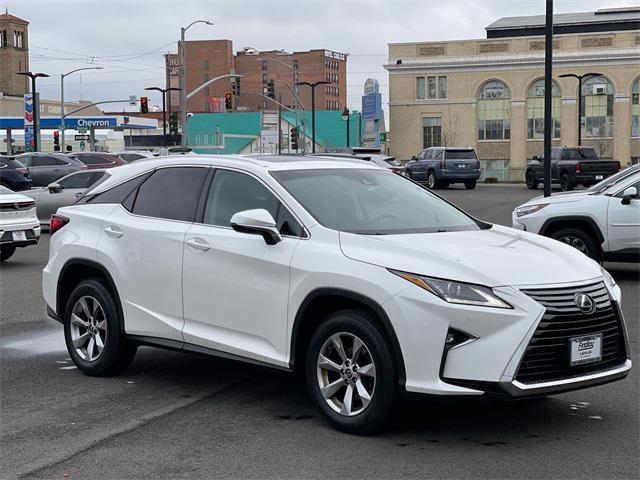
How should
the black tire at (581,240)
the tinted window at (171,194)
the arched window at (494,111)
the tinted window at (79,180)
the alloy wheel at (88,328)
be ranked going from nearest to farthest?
1. the tinted window at (171,194)
2. the alloy wheel at (88,328)
3. the black tire at (581,240)
4. the tinted window at (79,180)
5. the arched window at (494,111)

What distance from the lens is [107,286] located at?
7.66 meters

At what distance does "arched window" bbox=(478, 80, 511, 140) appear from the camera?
258 feet

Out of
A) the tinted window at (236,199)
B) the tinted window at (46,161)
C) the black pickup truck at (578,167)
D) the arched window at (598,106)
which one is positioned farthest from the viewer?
the arched window at (598,106)

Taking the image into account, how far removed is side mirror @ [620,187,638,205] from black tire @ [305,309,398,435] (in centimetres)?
806

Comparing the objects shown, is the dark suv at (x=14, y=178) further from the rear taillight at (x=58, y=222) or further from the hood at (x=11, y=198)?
the rear taillight at (x=58, y=222)

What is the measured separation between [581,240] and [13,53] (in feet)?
414

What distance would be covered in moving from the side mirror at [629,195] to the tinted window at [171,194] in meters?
7.53

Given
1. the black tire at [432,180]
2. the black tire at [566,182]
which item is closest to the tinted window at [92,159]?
the black tire at [432,180]

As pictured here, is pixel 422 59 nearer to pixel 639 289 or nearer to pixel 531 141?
pixel 531 141

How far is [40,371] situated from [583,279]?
4546 mm

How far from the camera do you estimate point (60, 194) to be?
2355 cm

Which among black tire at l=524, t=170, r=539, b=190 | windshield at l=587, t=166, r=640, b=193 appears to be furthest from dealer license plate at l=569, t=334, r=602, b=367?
black tire at l=524, t=170, r=539, b=190

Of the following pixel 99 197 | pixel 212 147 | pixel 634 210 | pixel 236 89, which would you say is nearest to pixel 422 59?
pixel 236 89

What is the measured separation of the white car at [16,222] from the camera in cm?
1576
